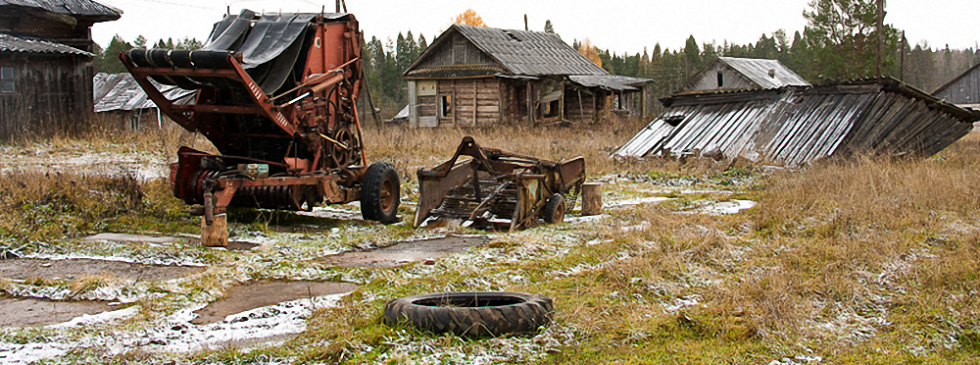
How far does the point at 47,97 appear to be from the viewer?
60.8 feet

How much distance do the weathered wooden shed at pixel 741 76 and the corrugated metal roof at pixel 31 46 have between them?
35595 millimetres

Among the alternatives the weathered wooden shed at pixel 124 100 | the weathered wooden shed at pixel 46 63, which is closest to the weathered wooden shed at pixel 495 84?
the weathered wooden shed at pixel 46 63

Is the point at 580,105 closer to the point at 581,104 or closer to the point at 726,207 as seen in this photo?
the point at 581,104

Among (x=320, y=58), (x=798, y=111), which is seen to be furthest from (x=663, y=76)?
Result: (x=320, y=58)

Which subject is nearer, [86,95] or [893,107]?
[893,107]

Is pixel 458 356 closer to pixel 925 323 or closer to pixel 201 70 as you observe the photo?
pixel 925 323

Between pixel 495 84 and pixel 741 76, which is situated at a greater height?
pixel 741 76

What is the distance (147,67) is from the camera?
25.7 feet

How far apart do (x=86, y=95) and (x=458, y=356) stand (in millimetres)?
18690

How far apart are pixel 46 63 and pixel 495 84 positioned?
54.4 ft

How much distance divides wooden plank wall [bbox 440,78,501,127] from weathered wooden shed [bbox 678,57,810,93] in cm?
1942

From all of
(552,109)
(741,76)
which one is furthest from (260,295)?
(741,76)

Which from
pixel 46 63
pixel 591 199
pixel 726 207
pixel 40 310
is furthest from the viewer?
pixel 46 63

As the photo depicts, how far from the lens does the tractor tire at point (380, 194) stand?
906 centimetres
